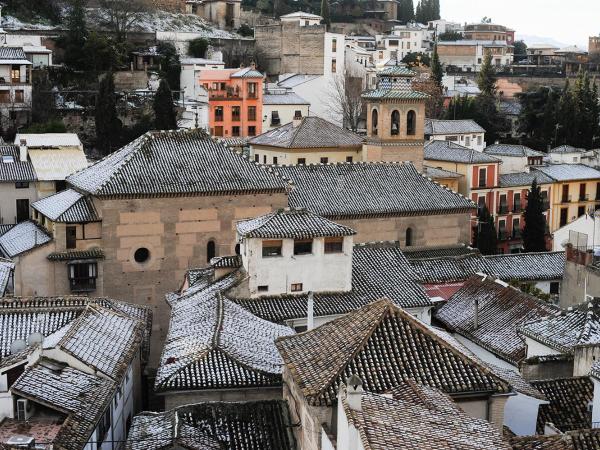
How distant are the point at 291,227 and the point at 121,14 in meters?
51.7

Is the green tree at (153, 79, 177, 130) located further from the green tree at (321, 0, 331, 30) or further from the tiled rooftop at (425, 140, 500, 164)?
the green tree at (321, 0, 331, 30)

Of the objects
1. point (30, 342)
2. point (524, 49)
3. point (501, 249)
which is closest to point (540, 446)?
point (30, 342)

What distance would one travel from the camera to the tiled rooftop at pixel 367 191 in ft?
111

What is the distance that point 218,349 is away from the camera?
18.5 metres

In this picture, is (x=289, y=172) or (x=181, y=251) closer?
(x=181, y=251)

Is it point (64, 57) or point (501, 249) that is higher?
point (64, 57)

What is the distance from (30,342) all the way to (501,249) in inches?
1348

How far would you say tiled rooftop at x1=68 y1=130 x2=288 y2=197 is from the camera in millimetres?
30422

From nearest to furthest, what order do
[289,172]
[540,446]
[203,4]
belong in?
[540,446], [289,172], [203,4]

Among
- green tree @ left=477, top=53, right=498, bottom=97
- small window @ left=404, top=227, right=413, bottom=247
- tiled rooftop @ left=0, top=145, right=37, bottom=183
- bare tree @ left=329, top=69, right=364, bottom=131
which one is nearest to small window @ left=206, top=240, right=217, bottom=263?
small window @ left=404, top=227, right=413, bottom=247

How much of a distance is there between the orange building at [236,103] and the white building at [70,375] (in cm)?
3660

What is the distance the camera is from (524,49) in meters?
119

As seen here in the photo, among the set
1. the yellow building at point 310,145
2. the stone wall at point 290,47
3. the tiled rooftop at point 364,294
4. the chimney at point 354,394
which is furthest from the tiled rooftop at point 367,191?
the stone wall at point 290,47

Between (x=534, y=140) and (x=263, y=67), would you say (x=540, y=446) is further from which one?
(x=263, y=67)
